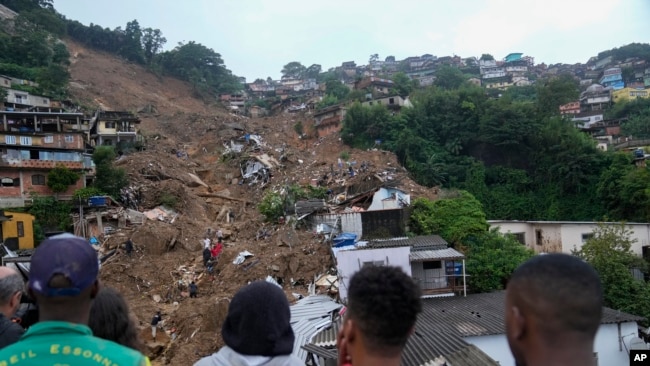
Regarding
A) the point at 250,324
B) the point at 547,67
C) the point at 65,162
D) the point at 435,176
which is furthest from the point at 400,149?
the point at 547,67

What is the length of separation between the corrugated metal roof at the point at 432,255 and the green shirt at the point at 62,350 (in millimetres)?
12528

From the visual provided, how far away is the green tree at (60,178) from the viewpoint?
867 inches

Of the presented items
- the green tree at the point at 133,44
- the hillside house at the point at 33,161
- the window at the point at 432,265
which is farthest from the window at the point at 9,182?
the green tree at the point at 133,44

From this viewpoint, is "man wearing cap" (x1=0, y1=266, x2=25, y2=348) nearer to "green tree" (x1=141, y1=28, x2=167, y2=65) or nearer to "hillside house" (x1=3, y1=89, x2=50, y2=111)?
"hillside house" (x1=3, y1=89, x2=50, y2=111)

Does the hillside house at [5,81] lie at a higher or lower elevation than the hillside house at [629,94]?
higher

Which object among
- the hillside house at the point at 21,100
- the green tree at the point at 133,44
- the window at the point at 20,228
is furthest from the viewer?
the green tree at the point at 133,44

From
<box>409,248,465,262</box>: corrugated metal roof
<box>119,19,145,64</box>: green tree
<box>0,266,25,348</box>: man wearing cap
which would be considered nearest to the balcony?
<box>409,248,465,262</box>: corrugated metal roof

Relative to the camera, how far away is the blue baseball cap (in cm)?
158

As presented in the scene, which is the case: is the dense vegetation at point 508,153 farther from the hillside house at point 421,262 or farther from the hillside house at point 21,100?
the hillside house at point 21,100

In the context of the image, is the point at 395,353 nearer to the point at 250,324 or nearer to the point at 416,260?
the point at 250,324

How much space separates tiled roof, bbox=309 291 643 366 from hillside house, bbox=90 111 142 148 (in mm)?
26716

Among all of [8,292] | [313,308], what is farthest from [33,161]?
[8,292]

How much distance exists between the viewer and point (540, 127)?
2956cm

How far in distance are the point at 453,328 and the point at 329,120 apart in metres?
28.0
